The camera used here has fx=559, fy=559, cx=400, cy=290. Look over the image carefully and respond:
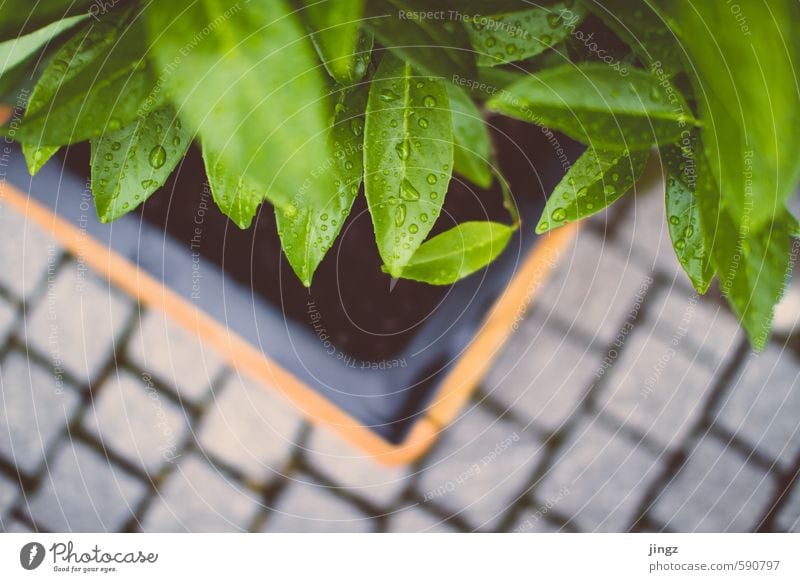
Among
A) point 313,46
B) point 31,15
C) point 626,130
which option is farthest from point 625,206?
point 31,15

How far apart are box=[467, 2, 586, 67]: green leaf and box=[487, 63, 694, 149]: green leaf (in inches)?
0.6

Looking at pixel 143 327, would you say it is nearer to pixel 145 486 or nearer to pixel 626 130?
pixel 145 486

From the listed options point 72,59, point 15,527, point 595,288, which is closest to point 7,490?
point 15,527

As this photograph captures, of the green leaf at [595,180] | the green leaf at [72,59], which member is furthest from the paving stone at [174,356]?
the green leaf at [595,180]

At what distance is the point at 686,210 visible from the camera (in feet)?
0.86

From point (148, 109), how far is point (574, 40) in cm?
20

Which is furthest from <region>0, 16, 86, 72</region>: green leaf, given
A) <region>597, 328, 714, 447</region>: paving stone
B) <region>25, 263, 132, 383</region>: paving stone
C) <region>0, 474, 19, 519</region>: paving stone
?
<region>597, 328, 714, 447</region>: paving stone

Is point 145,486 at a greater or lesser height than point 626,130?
lesser

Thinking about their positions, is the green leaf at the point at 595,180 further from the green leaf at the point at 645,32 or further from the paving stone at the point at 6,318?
the paving stone at the point at 6,318

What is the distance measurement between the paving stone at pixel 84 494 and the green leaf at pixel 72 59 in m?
0.16

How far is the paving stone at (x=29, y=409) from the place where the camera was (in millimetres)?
302

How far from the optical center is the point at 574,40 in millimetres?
261

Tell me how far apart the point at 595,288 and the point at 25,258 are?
0.31m

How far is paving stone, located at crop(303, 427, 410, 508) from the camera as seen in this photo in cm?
31
